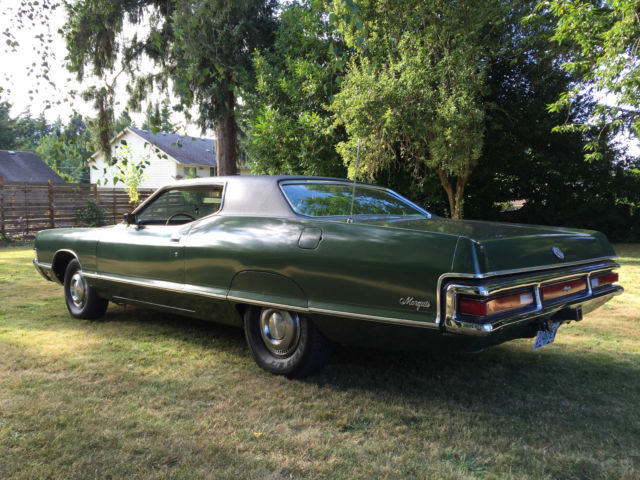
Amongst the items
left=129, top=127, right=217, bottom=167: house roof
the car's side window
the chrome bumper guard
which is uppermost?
left=129, top=127, right=217, bottom=167: house roof

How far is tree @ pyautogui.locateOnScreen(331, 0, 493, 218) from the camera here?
11.9m

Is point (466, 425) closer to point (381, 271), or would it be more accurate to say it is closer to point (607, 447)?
point (607, 447)

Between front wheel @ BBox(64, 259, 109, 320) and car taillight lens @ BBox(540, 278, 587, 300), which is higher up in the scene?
car taillight lens @ BBox(540, 278, 587, 300)

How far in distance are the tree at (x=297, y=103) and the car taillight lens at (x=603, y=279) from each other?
10582 mm

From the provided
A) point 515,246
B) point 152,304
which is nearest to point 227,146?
point 152,304

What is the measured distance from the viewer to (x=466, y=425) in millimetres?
2805

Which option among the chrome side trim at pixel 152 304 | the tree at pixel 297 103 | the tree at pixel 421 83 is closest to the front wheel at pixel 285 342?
the chrome side trim at pixel 152 304

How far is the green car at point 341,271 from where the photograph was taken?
2725 mm

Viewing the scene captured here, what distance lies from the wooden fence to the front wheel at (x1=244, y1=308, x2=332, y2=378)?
12447 mm

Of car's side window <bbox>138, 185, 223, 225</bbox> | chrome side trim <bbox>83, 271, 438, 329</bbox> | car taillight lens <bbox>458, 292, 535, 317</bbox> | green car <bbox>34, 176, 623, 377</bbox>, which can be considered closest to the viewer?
car taillight lens <bbox>458, 292, 535, 317</bbox>

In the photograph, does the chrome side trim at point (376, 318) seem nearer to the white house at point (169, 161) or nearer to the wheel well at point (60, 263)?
the wheel well at point (60, 263)

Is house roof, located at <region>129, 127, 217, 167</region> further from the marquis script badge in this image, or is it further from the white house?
the marquis script badge

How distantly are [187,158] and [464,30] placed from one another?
81.2 feet

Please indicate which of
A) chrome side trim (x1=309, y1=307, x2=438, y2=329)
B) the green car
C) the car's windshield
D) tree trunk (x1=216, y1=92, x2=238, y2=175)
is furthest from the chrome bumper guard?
tree trunk (x1=216, y1=92, x2=238, y2=175)
